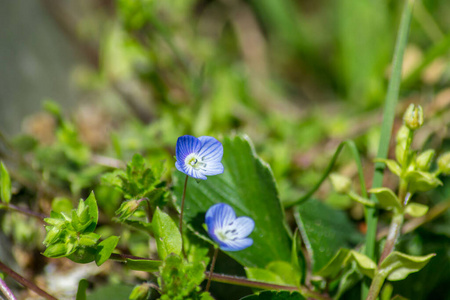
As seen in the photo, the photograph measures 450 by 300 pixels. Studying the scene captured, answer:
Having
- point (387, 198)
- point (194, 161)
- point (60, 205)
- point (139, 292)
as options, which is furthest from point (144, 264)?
point (387, 198)

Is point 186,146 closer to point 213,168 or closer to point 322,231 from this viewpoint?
point 213,168

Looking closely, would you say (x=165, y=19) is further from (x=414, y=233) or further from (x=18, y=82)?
(x=414, y=233)

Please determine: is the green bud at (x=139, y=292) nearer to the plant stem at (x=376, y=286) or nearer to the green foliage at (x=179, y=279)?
the green foliage at (x=179, y=279)

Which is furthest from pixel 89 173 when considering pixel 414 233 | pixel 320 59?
pixel 320 59

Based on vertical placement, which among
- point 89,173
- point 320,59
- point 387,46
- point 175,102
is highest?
point 320,59

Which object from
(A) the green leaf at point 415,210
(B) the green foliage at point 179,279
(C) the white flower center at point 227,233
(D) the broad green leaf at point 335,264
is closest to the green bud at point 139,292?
(B) the green foliage at point 179,279
